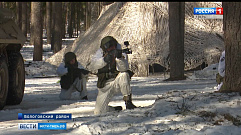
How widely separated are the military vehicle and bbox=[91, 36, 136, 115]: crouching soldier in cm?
205

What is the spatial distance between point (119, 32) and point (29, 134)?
12305mm

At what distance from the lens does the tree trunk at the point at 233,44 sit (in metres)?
7.05

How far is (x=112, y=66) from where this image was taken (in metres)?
7.59

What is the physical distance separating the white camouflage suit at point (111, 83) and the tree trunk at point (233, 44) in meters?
1.60

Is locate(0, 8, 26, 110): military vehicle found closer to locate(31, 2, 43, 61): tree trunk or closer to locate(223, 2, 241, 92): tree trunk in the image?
locate(223, 2, 241, 92): tree trunk

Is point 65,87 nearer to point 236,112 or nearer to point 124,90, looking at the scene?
point 124,90

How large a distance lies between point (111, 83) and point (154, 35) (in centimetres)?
1005

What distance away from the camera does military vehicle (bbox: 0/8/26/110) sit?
8714 mm

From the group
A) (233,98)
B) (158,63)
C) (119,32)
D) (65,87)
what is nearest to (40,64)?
(119,32)
